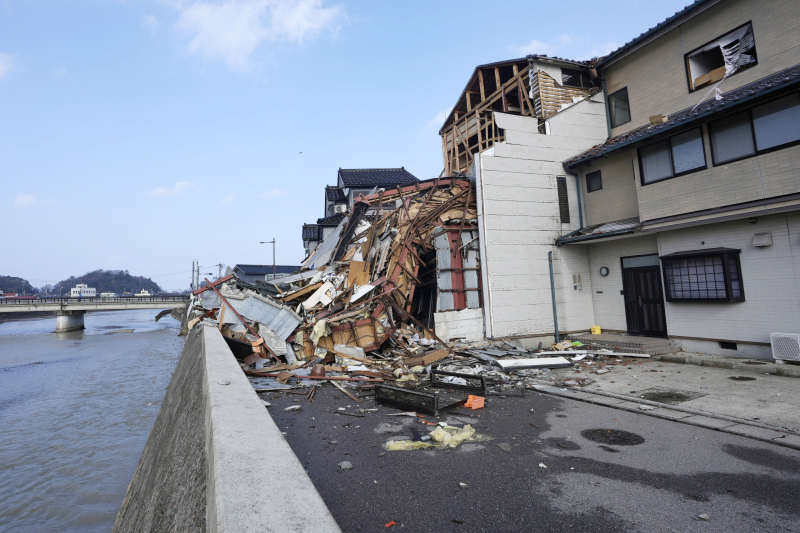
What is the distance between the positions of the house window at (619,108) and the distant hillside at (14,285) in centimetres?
15393

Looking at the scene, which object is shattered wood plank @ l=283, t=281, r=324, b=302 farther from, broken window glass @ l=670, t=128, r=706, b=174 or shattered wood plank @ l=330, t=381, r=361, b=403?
broken window glass @ l=670, t=128, r=706, b=174

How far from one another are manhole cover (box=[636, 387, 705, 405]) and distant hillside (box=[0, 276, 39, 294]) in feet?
509

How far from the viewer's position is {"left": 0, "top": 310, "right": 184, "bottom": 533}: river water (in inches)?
234

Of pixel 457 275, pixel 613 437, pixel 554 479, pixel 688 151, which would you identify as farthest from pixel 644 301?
pixel 554 479

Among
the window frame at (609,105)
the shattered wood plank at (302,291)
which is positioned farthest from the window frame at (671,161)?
the shattered wood plank at (302,291)

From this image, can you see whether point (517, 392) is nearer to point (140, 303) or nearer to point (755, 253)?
point (755, 253)

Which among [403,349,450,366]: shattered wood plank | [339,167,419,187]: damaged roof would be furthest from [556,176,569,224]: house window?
[339,167,419,187]: damaged roof

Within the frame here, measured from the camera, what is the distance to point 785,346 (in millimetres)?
7453

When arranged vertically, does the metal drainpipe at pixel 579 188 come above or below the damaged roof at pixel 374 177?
below

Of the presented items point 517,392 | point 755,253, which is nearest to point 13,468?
point 517,392

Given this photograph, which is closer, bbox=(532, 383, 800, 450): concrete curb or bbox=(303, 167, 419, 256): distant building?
bbox=(532, 383, 800, 450): concrete curb

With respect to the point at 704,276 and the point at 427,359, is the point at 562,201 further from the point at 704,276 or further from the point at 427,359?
the point at 427,359

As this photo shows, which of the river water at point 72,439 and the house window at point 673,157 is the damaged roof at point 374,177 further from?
the house window at point 673,157

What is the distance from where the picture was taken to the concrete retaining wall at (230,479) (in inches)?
64.4
